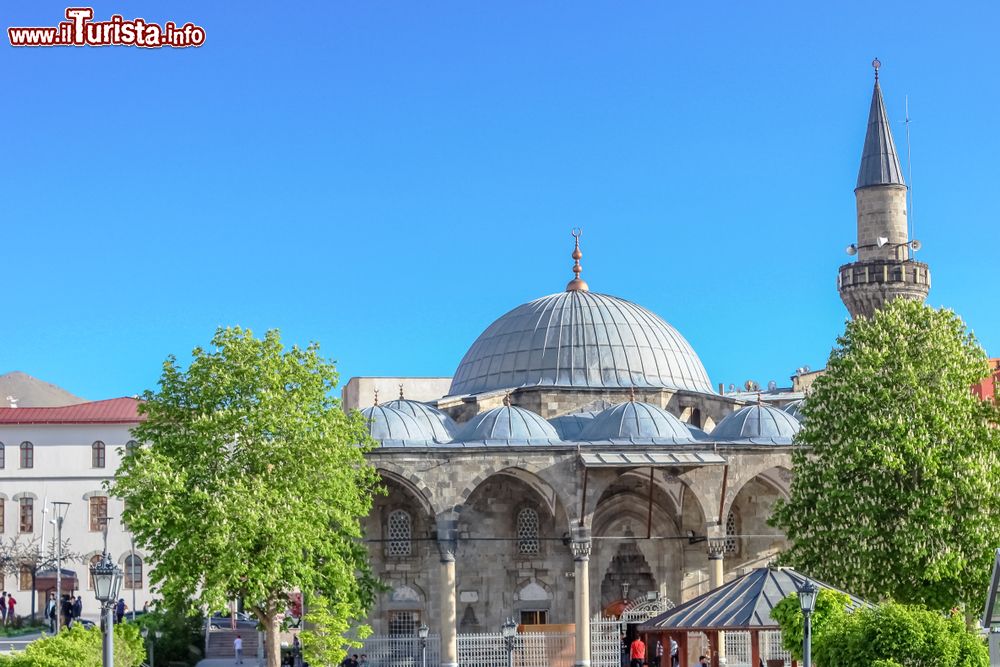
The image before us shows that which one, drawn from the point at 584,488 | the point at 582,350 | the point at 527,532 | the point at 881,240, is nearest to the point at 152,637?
the point at 527,532

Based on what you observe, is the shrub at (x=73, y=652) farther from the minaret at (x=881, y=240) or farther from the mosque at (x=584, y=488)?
the minaret at (x=881, y=240)

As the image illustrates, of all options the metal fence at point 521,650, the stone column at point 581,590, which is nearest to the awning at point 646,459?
the stone column at point 581,590

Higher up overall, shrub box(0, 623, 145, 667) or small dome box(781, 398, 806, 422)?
small dome box(781, 398, 806, 422)

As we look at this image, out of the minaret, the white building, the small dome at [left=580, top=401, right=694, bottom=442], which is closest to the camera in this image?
the small dome at [left=580, top=401, right=694, bottom=442]

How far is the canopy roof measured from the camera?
930 inches

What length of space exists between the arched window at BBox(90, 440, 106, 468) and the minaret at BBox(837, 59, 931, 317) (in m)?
24.6

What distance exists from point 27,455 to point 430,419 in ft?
56.6

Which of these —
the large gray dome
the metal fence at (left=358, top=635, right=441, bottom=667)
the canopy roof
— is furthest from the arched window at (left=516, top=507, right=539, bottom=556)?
the canopy roof

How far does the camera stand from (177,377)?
2730cm

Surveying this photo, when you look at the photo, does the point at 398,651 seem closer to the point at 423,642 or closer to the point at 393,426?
the point at 423,642

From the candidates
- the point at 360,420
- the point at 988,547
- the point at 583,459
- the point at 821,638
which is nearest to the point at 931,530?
the point at 988,547

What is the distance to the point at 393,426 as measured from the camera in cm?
3459

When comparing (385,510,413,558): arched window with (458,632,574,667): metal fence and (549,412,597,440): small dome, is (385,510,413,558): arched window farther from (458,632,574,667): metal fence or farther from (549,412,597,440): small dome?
(549,412,597,440): small dome

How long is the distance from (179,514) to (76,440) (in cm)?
2300
